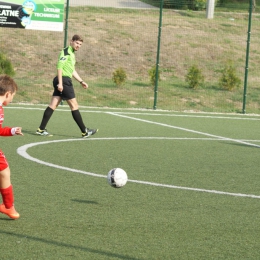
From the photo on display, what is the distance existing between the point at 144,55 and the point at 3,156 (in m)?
24.2

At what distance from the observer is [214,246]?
6258 mm

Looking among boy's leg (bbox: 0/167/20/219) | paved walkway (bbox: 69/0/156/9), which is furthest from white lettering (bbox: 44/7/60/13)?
boy's leg (bbox: 0/167/20/219)

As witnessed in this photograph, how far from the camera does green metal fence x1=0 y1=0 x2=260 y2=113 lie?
985 inches

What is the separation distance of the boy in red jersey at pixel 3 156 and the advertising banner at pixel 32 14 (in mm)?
14505

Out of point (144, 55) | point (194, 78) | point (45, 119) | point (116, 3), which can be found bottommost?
point (45, 119)

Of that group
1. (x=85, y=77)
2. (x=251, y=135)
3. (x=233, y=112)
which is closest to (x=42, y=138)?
(x=251, y=135)

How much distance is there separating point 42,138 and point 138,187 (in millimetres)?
5067

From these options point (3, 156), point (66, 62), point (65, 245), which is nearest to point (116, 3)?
point (66, 62)

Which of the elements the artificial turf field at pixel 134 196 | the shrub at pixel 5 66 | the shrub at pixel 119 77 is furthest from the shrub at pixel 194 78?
the artificial turf field at pixel 134 196

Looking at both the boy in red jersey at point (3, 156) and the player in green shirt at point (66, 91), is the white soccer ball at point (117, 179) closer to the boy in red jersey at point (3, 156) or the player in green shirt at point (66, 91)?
the boy in red jersey at point (3, 156)

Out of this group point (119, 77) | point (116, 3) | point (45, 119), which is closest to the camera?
point (45, 119)

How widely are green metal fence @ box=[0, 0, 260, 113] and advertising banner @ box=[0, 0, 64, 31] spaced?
2.61 meters

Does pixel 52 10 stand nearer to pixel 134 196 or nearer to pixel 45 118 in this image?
pixel 45 118

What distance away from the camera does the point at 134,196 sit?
27.4 ft
